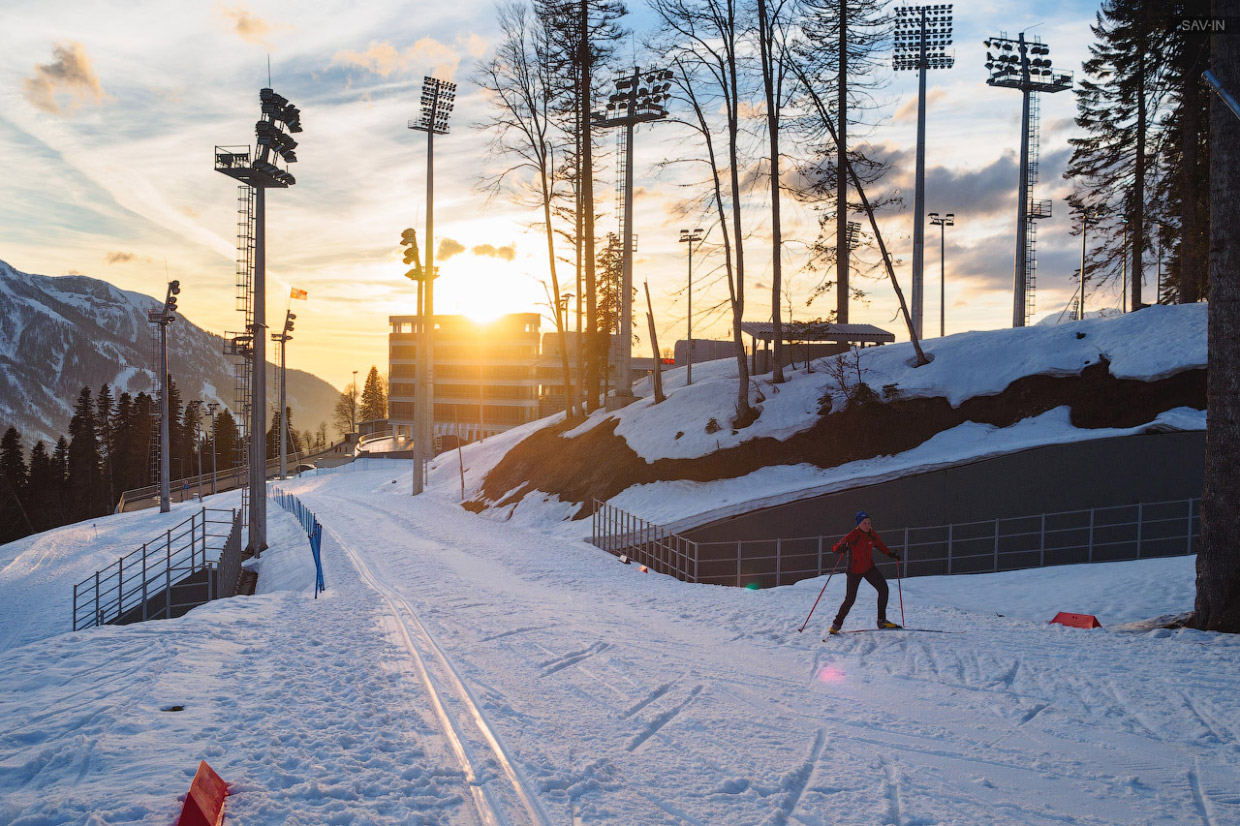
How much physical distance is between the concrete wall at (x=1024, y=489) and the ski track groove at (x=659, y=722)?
12.4m

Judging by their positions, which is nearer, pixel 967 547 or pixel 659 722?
pixel 659 722

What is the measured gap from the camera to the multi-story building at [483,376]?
91312 mm

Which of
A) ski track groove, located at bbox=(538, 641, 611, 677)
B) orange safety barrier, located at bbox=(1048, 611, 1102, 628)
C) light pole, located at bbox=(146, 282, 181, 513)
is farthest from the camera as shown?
light pole, located at bbox=(146, 282, 181, 513)

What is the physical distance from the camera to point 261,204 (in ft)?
69.9

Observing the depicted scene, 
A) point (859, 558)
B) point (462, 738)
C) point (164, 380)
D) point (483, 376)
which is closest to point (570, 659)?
point (462, 738)

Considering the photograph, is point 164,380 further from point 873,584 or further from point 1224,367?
point 1224,367

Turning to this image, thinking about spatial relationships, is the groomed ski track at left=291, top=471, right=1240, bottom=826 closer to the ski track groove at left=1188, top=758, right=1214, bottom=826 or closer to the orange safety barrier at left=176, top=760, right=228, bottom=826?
the ski track groove at left=1188, top=758, right=1214, bottom=826

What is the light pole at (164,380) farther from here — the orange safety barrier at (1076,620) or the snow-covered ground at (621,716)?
the orange safety barrier at (1076,620)

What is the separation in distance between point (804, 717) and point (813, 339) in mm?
23089

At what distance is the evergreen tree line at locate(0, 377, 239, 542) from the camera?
7769 centimetres

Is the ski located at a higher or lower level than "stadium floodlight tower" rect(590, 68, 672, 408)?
lower

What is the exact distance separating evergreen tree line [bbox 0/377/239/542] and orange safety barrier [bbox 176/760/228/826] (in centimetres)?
8037

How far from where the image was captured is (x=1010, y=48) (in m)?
33.1

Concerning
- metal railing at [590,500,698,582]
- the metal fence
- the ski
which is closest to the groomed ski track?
the ski
